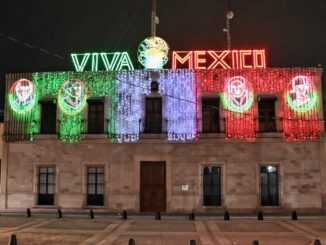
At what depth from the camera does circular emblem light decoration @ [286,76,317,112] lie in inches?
990

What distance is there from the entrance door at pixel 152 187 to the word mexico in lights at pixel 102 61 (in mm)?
6004

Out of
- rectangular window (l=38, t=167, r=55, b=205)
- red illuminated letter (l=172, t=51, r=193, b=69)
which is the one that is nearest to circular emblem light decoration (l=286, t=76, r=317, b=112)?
red illuminated letter (l=172, t=51, r=193, b=69)

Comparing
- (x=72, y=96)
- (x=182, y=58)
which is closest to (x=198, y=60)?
(x=182, y=58)

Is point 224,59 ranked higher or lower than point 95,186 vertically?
higher

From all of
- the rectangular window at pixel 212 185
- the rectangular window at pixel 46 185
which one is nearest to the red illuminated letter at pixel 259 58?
the rectangular window at pixel 212 185

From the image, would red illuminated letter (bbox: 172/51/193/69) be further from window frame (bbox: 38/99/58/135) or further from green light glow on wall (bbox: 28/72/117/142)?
window frame (bbox: 38/99/58/135)

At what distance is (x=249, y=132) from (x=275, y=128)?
1.53 meters

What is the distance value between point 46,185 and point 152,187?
632 centimetres

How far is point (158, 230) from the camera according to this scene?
1842 centimetres

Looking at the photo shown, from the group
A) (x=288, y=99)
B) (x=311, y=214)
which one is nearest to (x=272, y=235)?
(x=311, y=214)

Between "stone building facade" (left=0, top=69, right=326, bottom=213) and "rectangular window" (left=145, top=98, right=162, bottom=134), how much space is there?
0.67ft

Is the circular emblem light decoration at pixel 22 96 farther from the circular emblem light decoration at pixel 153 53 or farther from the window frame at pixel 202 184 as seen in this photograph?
the window frame at pixel 202 184

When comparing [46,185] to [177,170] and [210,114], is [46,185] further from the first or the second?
[210,114]

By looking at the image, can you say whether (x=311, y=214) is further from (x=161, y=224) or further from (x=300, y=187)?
(x=161, y=224)
